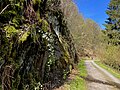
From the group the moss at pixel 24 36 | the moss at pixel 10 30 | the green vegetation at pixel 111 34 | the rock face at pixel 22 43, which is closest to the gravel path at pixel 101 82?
the rock face at pixel 22 43

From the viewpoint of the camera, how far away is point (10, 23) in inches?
237

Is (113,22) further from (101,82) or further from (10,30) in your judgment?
(10,30)

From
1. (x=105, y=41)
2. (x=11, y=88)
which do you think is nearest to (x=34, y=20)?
(x=11, y=88)

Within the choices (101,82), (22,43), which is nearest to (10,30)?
(22,43)

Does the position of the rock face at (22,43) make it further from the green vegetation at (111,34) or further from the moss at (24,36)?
the green vegetation at (111,34)

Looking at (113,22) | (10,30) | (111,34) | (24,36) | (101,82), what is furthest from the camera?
(113,22)

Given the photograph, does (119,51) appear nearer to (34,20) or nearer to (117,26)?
(117,26)

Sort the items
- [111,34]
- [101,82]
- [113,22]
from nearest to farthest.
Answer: [101,82], [111,34], [113,22]

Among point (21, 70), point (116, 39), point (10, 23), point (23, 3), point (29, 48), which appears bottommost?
point (21, 70)

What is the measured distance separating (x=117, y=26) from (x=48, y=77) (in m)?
40.7

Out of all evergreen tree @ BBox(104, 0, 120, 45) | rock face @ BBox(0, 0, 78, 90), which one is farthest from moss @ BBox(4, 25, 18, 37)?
evergreen tree @ BBox(104, 0, 120, 45)

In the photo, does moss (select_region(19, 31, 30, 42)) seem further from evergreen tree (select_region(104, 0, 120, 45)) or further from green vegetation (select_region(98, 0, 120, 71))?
evergreen tree (select_region(104, 0, 120, 45))

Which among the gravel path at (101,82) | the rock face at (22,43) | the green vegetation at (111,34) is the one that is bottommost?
the gravel path at (101,82)

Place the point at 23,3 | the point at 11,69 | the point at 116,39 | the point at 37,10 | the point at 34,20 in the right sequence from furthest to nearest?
the point at 116,39 < the point at 37,10 < the point at 34,20 < the point at 23,3 < the point at 11,69
